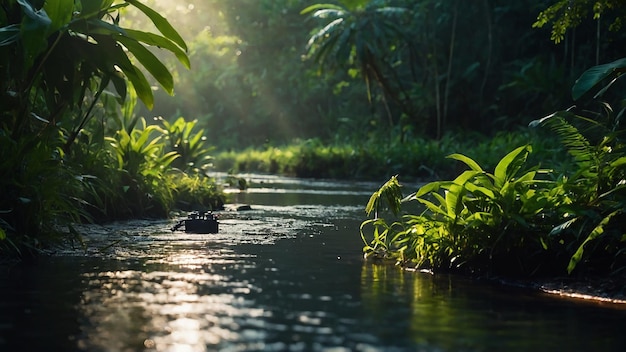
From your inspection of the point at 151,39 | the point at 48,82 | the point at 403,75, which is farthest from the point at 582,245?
the point at 403,75

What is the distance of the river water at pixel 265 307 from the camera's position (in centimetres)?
455

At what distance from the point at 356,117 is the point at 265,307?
4532 centimetres

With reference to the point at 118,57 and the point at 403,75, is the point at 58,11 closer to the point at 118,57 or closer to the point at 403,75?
the point at 118,57

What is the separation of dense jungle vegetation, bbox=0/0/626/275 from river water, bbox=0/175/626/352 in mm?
631

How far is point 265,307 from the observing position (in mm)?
5492

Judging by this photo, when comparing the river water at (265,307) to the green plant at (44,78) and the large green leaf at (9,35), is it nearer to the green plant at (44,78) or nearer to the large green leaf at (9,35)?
the green plant at (44,78)

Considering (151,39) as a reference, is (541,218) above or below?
below

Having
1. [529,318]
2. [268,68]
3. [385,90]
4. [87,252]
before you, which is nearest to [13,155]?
[87,252]

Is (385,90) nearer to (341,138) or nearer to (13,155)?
(341,138)

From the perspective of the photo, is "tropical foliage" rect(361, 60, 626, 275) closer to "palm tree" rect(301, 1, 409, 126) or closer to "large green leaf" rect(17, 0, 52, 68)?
"large green leaf" rect(17, 0, 52, 68)

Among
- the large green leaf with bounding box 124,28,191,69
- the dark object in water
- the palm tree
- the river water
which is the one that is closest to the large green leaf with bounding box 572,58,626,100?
the river water

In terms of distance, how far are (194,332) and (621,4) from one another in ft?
19.2

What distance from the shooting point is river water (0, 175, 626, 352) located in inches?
179

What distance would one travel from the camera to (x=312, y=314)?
5.29m
